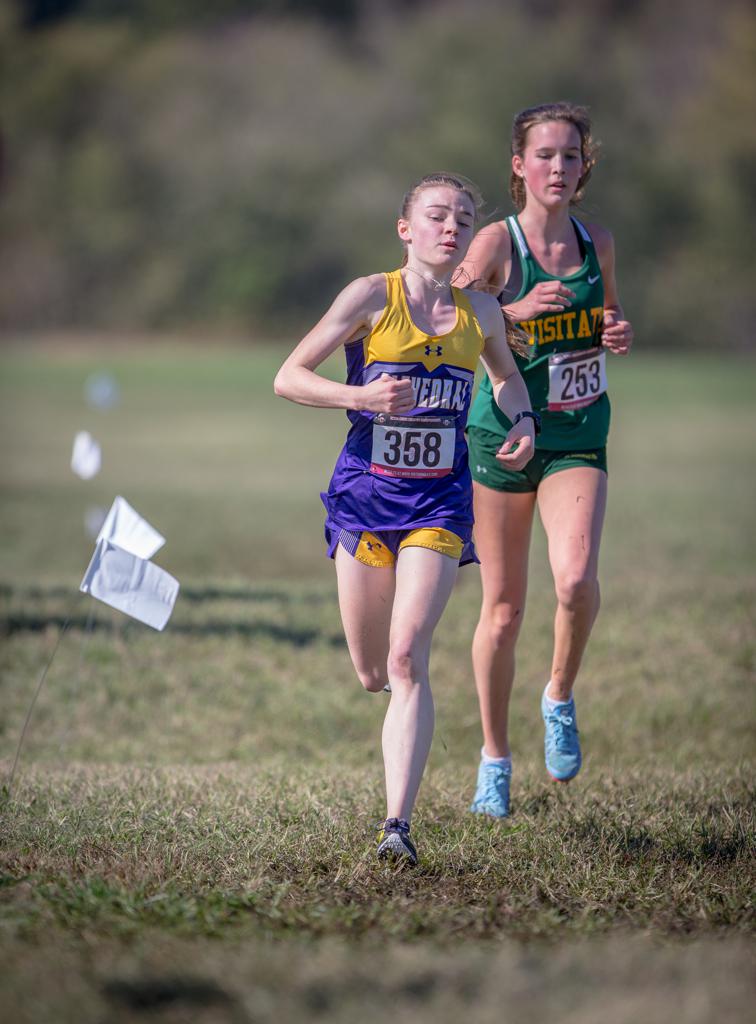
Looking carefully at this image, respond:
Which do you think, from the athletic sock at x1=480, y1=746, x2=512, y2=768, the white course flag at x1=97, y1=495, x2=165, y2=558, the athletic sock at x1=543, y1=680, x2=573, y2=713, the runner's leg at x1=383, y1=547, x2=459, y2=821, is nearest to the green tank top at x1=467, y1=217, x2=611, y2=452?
the athletic sock at x1=543, y1=680, x2=573, y2=713

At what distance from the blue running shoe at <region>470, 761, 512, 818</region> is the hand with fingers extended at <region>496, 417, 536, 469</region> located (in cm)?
125

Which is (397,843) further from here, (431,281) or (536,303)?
(536,303)

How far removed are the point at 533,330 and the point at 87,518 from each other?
40.3 feet

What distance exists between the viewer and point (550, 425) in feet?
17.9

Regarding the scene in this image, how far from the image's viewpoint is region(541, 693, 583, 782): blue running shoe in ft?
18.2

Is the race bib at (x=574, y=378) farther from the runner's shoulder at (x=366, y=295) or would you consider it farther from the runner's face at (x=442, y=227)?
the runner's shoulder at (x=366, y=295)

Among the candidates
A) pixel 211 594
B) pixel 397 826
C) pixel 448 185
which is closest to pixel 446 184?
pixel 448 185

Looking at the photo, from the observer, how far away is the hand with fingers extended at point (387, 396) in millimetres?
4301

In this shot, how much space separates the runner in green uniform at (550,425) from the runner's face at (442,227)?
0.62 metres

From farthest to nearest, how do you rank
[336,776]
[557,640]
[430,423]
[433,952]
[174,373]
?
[174,373] → [336,776] → [557,640] → [430,423] → [433,952]

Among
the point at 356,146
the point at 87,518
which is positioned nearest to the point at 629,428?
the point at 87,518

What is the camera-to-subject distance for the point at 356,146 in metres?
64.9

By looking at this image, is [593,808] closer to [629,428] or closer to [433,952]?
[433,952]

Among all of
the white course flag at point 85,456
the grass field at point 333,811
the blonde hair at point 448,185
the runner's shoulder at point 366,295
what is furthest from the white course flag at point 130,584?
the blonde hair at point 448,185
